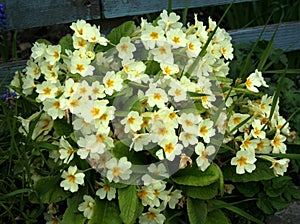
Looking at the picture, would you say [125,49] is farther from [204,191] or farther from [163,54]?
[204,191]

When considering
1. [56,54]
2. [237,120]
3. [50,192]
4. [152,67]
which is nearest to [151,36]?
[152,67]

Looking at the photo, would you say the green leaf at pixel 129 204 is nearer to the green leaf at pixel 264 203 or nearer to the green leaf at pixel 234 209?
the green leaf at pixel 234 209

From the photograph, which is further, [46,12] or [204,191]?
[46,12]

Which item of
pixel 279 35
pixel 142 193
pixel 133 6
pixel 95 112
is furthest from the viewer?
pixel 279 35

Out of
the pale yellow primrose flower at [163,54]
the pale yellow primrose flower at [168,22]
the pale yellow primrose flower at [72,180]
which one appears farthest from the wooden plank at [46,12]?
the pale yellow primrose flower at [72,180]

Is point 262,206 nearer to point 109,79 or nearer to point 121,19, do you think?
point 109,79

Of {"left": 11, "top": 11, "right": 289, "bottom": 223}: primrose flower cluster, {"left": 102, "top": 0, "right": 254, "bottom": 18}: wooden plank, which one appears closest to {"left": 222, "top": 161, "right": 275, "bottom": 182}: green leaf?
{"left": 11, "top": 11, "right": 289, "bottom": 223}: primrose flower cluster
